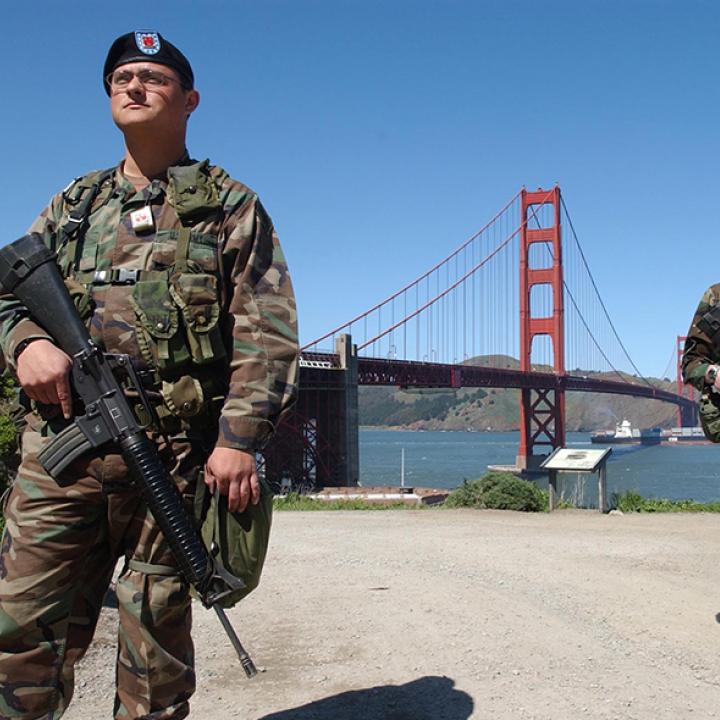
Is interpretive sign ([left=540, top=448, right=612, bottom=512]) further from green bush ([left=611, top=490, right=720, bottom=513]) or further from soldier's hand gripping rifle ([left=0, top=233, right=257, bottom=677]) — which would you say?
soldier's hand gripping rifle ([left=0, top=233, right=257, bottom=677])

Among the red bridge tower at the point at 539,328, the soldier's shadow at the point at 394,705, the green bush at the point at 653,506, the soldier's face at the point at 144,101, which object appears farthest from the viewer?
the red bridge tower at the point at 539,328

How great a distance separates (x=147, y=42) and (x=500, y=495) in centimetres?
795

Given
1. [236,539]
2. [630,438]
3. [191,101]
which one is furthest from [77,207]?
[630,438]

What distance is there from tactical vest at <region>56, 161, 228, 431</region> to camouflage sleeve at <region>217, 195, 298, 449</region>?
0.05m

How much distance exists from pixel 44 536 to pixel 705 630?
3086 mm

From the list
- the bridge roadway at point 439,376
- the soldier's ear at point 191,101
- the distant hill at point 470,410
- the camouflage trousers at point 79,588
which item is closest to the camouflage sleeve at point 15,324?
the camouflage trousers at point 79,588

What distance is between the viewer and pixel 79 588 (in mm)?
2182

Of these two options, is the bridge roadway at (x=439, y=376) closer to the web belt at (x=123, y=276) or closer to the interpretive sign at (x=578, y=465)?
the interpretive sign at (x=578, y=465)

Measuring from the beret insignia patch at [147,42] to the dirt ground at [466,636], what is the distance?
2.04 m

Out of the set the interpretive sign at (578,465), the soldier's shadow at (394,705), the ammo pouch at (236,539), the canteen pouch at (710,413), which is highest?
the canteen pouch at (710,413)

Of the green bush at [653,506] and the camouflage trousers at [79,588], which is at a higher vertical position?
the camouflage trousers at [79,588]

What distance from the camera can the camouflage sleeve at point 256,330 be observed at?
2102 mm

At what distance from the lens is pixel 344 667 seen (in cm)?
343

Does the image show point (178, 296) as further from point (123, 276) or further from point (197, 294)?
point (123, 276)
